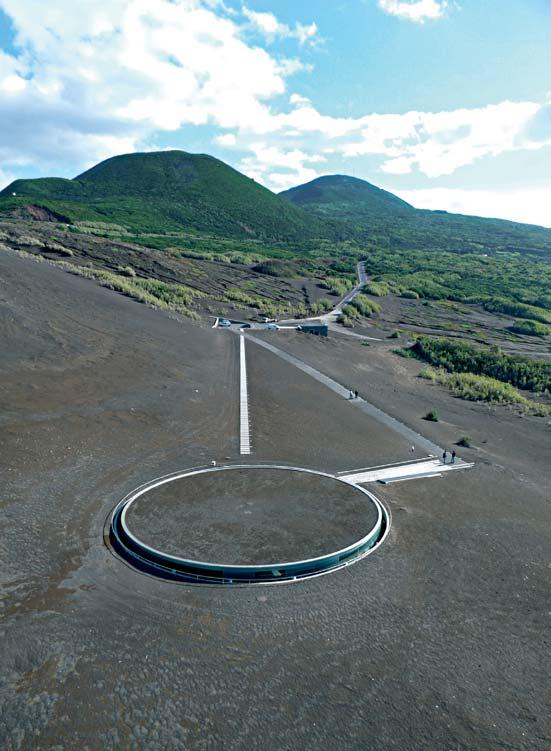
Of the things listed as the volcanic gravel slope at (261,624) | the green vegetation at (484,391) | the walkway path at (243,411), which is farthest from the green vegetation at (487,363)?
the volcanic gravel slope at (261,624)

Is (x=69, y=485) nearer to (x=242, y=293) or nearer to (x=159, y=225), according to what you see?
(x=242, y=293)

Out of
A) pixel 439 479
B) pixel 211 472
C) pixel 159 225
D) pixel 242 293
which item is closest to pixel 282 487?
pixel 211 472

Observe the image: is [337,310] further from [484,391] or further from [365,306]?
[484,391]

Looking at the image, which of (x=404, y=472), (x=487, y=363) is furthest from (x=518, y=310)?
(x=404, y=472)

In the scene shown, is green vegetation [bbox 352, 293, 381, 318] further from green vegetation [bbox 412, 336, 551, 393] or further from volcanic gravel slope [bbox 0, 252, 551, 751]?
volcanic gravel slope [bbox 0, 252, 551, 751]

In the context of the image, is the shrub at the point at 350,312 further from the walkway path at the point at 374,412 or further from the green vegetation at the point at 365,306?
the walkway path at the point at 374,412
